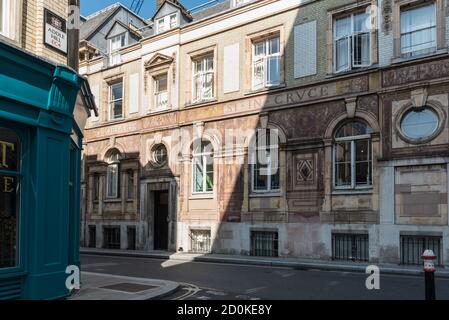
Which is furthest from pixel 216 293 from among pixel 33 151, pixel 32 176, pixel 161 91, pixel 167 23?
pixel 167 23

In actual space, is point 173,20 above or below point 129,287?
above

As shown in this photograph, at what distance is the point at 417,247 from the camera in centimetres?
1523

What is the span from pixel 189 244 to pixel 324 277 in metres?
9.04

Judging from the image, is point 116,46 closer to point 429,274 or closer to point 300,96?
point 300,96

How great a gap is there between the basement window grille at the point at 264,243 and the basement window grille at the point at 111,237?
794cm

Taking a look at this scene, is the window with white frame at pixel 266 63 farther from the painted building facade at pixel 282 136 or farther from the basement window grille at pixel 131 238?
the basement window grille at pixel 131 238

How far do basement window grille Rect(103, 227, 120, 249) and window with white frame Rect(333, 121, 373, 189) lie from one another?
38.2 ft

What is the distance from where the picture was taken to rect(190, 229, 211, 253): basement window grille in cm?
2061

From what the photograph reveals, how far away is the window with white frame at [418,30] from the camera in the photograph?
15.8m

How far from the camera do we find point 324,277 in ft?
42.7

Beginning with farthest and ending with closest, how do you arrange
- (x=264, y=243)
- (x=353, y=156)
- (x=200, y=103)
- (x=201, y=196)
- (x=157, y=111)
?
(x=157, y=111) → (x=200, y=103) → (x=201, y=196) → (x=264, y=243) → (x=353, y=156)

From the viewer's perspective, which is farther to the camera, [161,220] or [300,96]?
[161,220]

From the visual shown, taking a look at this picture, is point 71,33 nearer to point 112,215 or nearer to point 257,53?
point 257,53

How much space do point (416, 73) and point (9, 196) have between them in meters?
12.6
